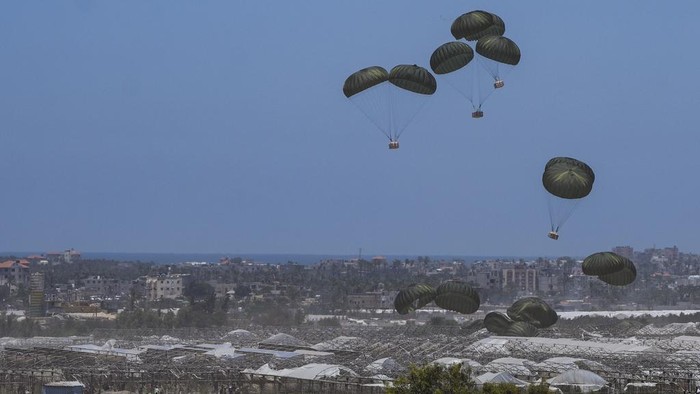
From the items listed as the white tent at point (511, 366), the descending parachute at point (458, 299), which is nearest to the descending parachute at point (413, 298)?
the descending parachute at point (458, 299)

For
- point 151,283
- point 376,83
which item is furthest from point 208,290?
point 376,83

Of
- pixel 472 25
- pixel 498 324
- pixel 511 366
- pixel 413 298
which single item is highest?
pixel 472 25

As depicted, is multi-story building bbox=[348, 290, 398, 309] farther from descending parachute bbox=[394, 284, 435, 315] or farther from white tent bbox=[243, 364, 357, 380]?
white tent bbox=[243, 364, 357, 380]

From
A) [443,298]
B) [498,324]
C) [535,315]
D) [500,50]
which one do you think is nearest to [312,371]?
[443,298]

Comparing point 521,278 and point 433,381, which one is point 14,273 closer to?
point 521,278

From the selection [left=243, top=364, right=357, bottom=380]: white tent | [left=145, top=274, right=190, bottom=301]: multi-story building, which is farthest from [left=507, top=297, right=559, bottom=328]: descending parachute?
[left=145, top=274, right=190, bottom=301]: multi-story building

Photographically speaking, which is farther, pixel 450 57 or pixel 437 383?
pixel 450 57

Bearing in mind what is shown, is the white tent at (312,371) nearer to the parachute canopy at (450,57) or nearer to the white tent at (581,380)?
the white tent at (581,380)
